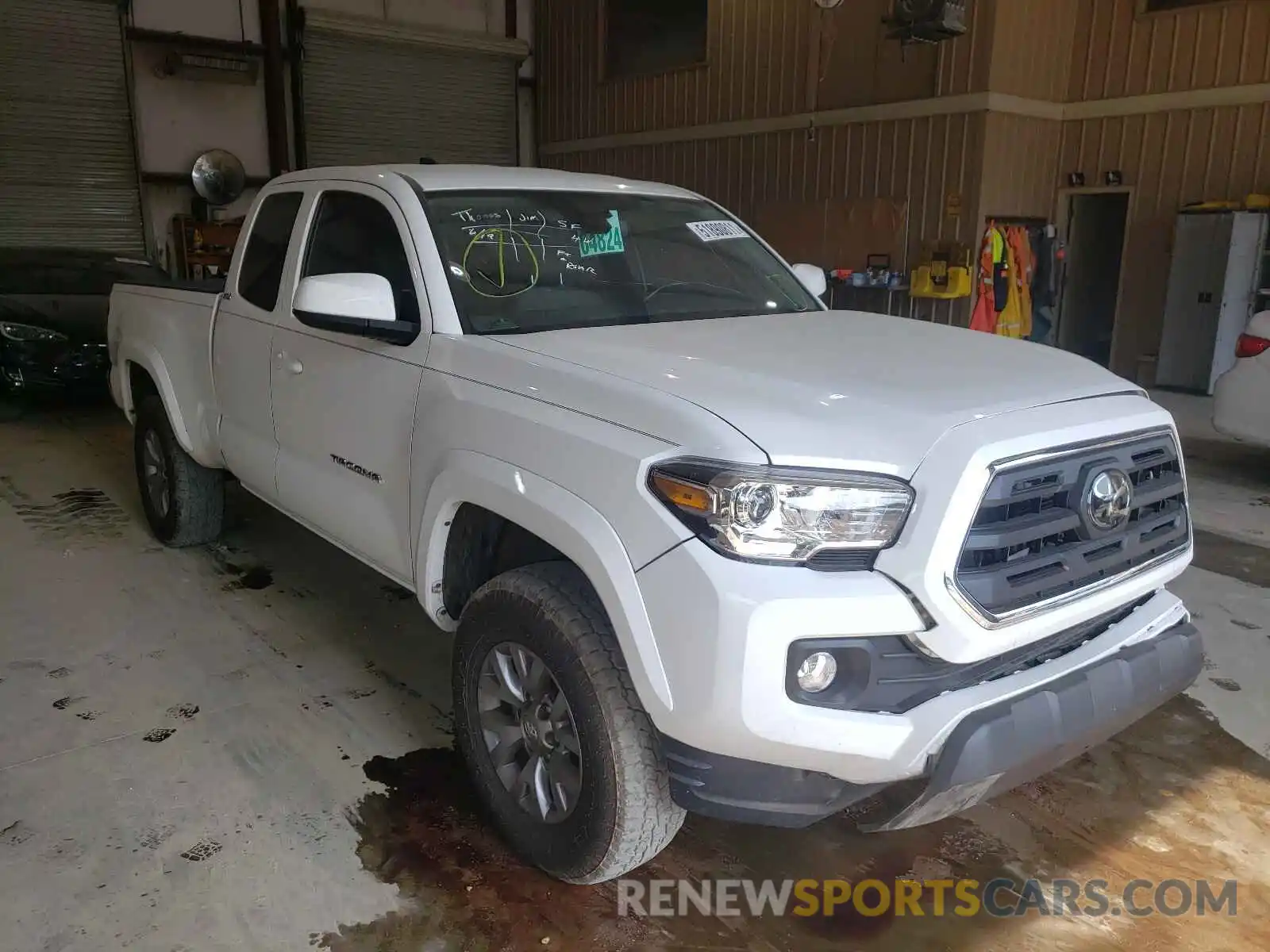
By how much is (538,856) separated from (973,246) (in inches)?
373

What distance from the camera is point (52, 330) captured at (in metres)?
7.61

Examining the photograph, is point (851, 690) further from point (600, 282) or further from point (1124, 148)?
point (1124, 148)

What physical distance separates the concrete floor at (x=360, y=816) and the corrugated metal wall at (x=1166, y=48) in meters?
7.55

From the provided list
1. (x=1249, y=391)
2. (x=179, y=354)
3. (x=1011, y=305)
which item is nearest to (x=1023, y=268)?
(x=1011, y=305)

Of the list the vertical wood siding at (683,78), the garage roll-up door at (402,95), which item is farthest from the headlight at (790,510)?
the garage roll-up door at (402,95)

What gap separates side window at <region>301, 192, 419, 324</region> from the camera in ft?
9.36

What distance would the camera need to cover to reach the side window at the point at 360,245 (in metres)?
2.85

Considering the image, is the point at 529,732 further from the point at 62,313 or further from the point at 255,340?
the point at 62,313

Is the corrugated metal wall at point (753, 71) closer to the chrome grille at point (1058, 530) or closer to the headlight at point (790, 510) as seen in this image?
the chrome grille at point (1058, 530)

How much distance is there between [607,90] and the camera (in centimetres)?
1488

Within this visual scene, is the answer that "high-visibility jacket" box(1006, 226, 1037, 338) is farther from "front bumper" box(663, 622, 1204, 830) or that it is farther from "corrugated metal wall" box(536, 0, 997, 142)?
"front bumper" box(663, 622, 1204, 830)

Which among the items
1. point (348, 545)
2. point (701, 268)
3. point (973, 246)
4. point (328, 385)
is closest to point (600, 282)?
point (701, 268)

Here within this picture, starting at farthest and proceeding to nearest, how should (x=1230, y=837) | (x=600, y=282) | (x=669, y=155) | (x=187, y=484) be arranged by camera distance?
(x=669, y=155) < (x=187, y=484) < (x=600, y=282) < (x=1230, y=837)

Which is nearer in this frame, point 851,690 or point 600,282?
point 851,690
